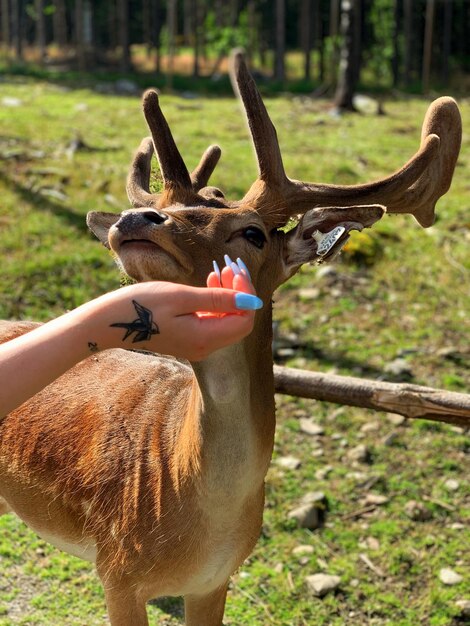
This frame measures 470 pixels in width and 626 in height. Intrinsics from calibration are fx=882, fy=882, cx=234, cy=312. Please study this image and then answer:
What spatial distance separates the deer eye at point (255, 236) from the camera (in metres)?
3.17

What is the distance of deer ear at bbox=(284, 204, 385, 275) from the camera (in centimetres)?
314

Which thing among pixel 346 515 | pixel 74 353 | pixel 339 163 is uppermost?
pixel 74 353

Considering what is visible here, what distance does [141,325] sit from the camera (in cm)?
216

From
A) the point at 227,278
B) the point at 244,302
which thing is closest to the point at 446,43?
→ the point at 227,278

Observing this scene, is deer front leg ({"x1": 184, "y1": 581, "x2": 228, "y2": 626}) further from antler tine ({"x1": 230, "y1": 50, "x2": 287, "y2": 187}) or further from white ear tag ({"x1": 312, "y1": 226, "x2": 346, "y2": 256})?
antler tine ({"x1": 230, "y1": 50, "x2": 287, "y2": 187})

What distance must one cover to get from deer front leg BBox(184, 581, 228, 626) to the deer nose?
1.72m

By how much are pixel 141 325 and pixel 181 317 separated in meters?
0.11

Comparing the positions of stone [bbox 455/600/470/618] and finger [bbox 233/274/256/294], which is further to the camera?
stone [bbox 455/600/470/618]

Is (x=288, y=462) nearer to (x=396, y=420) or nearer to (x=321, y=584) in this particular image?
(x=396, y=420)

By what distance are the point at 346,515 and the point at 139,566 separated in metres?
2.31

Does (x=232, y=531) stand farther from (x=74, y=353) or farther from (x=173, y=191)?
(x=74, y=353)

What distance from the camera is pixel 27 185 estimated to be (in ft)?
33.6

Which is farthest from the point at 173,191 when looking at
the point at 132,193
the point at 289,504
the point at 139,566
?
the point at 289,504

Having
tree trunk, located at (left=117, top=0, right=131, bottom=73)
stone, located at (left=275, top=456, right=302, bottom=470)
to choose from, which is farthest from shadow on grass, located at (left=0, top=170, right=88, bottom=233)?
tree trunk, located at (left=117, top=0, right=131, bottom=73)
